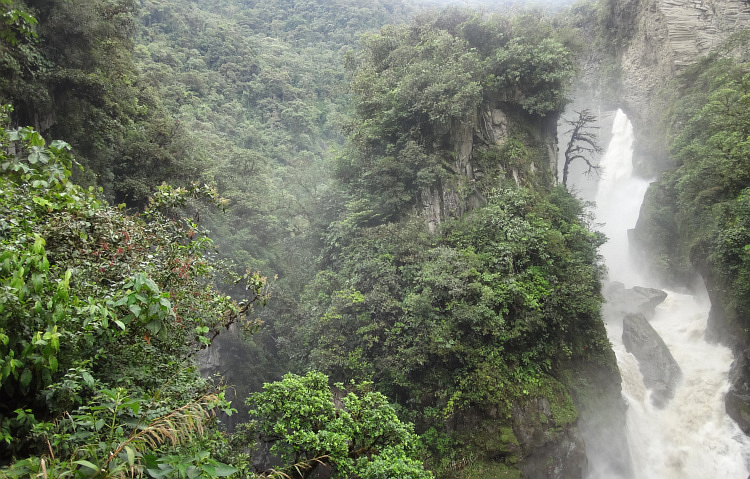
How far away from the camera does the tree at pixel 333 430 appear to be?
Answer: 217 inches

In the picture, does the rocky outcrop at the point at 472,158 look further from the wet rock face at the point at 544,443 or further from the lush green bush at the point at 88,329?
the lush green bush at the point at 88,329

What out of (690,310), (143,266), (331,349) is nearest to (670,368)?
(690,310)

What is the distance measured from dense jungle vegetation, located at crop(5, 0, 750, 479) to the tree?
0.14 ft

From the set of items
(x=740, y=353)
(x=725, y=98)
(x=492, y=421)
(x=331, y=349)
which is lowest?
(x=492, y=421)

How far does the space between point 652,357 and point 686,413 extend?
2.16m

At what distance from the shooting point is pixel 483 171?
15.5 metres

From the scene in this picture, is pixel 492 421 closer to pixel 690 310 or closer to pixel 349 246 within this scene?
pixel 349 246

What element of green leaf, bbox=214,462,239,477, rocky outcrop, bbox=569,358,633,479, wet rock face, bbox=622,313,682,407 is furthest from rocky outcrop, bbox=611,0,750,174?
green leaf, bbox=214,462,239,477

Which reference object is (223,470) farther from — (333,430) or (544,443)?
(544,443)

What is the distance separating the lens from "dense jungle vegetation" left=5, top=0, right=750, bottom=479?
2777mm

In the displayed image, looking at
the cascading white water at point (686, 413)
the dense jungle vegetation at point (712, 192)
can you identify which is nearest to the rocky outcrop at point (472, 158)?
the dense jungle vegetation at point (712, 192)

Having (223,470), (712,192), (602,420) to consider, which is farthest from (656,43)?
(223,470)

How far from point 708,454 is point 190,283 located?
15.9m

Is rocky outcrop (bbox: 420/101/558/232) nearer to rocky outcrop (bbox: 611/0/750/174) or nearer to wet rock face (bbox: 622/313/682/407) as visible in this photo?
wet rock face (bbox: 622/313/682/407)
